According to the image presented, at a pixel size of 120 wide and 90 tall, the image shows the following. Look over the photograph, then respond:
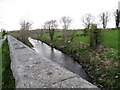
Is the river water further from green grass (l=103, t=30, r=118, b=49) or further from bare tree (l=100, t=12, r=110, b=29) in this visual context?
bare tree (l=100, t=12, r=110, b=29)

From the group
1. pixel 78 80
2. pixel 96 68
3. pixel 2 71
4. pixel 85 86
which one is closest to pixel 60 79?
pixel 78 80

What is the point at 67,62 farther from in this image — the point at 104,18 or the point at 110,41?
the point at 104,18

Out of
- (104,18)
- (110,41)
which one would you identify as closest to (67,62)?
(110,41)

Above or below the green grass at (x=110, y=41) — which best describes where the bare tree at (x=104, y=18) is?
above

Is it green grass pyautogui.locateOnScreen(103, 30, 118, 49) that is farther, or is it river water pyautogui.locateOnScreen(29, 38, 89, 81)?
green grass pyautogui.locateOnScreen(103, 30, 118, 49)

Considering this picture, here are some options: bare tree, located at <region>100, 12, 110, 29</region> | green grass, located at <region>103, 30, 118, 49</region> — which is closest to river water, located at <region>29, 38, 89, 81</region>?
green grass, located at <region>103, 30, 118, 49</region>

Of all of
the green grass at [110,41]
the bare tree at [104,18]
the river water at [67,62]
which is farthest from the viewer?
the bare tree at [104,18]

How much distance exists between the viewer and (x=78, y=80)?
2707 mm

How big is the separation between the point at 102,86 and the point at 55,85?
583 cm

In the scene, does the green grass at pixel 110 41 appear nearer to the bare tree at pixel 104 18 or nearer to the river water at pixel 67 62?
the river water at pixel 67 62

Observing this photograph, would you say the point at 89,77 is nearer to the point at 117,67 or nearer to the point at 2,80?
the point at 117,67

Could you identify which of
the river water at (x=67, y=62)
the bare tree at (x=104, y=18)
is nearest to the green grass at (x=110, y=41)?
the river water at (x=67, y=62)

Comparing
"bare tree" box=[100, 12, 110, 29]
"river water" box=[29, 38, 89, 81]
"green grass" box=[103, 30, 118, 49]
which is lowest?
"river water" box=[29, 38, 89, 81]

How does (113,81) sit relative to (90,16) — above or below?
below
